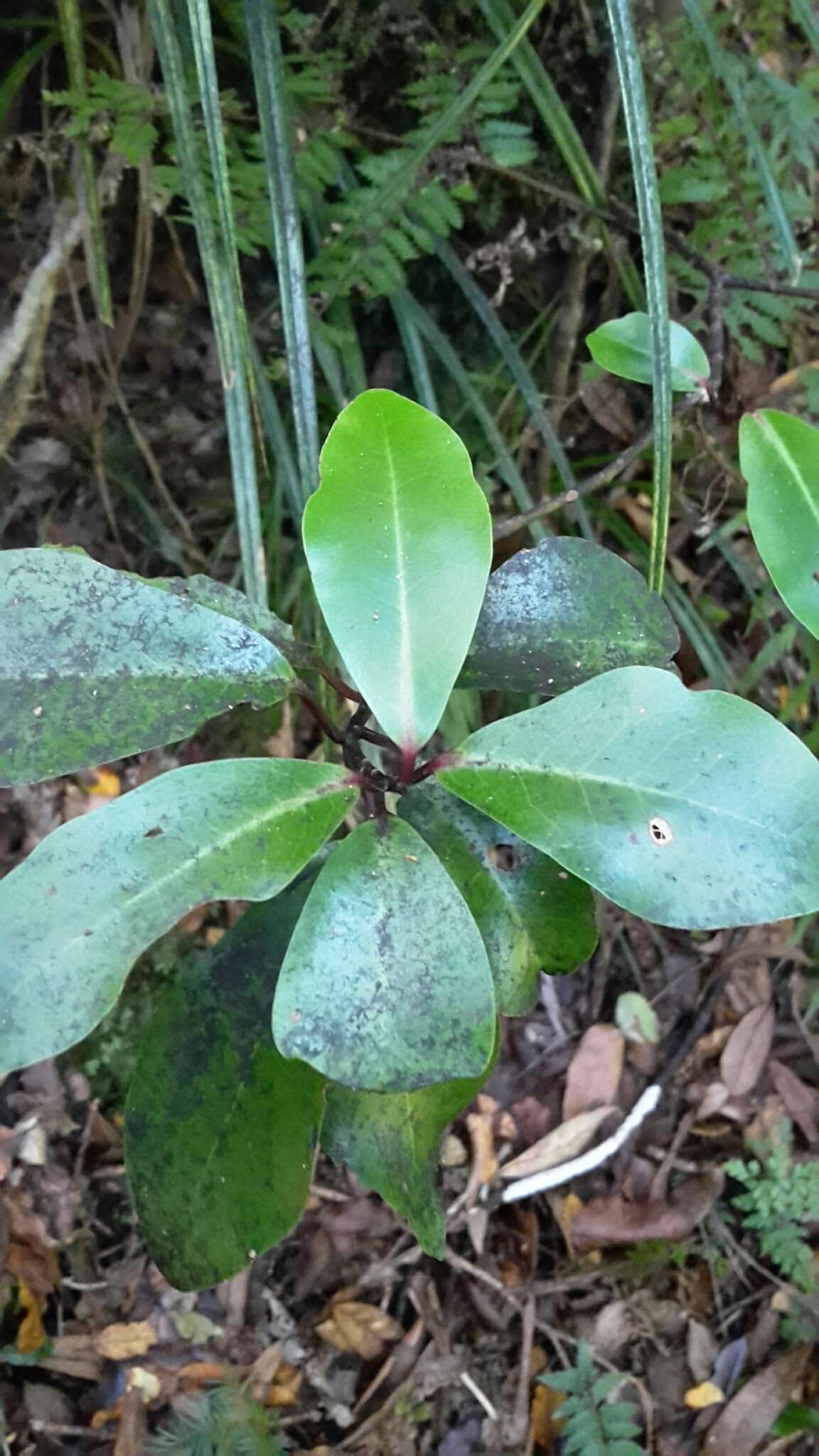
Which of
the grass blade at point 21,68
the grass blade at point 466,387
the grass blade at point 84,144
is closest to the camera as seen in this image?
the grass blade at point 84,144

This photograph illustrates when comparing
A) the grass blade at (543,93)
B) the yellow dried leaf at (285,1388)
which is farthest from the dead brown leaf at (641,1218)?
the grass blade at (543,93)

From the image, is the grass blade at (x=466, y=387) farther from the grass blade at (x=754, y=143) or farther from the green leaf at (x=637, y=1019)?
the green leaf at (x=637, y=1019)

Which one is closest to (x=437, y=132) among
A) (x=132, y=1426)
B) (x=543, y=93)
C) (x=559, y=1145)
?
(x=543, y=93)

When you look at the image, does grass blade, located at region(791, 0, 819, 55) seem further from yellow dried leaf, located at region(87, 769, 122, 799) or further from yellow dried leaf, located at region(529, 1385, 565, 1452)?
yellow dried leaf, located at region(529, 1385, 565, 1452)

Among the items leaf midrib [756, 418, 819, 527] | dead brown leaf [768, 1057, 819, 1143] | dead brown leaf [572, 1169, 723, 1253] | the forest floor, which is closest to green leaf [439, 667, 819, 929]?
leaf midrib [756, 418, 819, 527]

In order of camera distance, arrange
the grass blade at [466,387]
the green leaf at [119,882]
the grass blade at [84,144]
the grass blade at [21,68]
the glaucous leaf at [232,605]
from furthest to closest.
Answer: the grass blade at [466,387] → the grass blade at [21,68] → the grass blade at [84,144] → the glaucous leaf at [232,605] → the green leaf at [119,882]

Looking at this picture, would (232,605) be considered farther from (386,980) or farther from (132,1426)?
(132,1426)

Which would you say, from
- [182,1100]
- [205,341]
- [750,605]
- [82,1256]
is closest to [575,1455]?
[82,1256]
